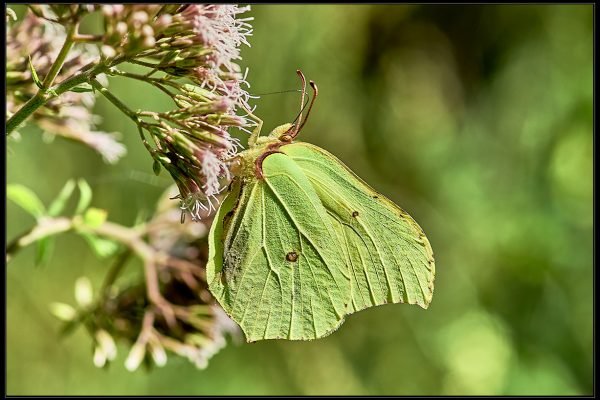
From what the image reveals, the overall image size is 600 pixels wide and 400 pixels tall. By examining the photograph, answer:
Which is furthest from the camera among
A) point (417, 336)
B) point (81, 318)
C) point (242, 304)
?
point (417, 336)

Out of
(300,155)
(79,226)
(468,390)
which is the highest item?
(300,155)

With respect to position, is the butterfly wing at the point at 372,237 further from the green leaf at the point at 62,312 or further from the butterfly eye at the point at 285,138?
the green leaf at the point at 62,312

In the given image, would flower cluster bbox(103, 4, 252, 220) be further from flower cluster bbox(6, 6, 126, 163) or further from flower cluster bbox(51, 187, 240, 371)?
flower cluster bbox(51, 187, 240, 371)

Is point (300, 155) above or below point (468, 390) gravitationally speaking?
above

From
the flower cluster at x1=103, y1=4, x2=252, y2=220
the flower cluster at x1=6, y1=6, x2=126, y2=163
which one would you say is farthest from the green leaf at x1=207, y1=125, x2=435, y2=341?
the flower cluster at x1=6, y1=6, x2=126, y2=163

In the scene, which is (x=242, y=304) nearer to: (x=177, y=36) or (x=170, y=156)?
(x=170, y=156)

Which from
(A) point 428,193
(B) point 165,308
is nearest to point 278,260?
(B) point 165,308

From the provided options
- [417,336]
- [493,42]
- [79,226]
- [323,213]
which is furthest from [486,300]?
[79,226]
